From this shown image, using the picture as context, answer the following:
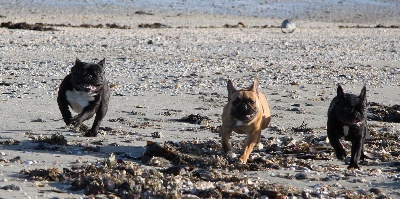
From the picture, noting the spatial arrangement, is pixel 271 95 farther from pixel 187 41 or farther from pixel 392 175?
pixel 187 41

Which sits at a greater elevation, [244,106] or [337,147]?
[244,106]

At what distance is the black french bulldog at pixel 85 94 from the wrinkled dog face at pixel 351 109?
3039mm

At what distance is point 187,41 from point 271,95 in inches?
476

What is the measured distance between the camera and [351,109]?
9.23 meters

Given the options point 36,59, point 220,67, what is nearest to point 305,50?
point 220,67

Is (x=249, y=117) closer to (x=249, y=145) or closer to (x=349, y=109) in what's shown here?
(x=249, y=145)

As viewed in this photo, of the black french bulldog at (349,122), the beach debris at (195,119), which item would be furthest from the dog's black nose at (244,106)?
the beach debris at (195,119)

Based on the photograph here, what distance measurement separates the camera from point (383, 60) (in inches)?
925

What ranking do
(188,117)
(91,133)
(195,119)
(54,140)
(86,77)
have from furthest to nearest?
(188,117) < (195,119) < (91,133) < (86,77) < (54,140)

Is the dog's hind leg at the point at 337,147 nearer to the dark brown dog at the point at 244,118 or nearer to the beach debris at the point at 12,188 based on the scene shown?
the dark brown dog at the point at 244,118

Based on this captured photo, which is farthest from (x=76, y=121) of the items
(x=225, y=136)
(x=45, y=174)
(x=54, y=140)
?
(x=45, y=174)

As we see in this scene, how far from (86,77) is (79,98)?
35cm

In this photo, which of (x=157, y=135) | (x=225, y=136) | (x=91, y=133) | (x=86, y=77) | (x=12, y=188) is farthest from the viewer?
(x=157, y=135)

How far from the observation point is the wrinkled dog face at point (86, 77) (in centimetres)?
1027
